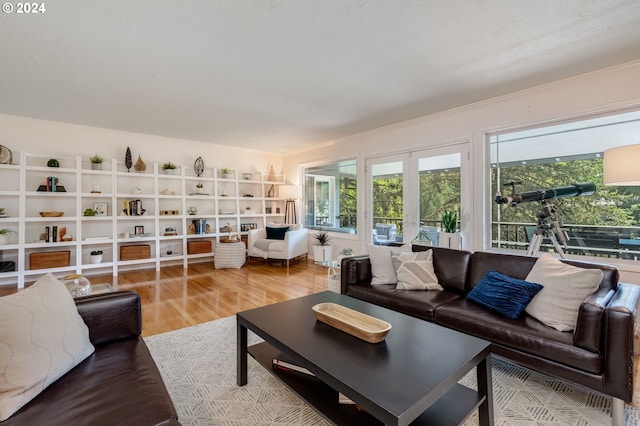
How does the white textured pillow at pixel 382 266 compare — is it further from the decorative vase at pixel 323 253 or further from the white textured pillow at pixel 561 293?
the white textured pillow at pixel 561 293

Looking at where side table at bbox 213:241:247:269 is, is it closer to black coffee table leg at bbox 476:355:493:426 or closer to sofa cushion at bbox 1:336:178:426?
sofa cushion at bbox 1:336:178:426

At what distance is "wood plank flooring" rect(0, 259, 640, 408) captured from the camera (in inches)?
119

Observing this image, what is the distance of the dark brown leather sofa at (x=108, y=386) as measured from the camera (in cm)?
97

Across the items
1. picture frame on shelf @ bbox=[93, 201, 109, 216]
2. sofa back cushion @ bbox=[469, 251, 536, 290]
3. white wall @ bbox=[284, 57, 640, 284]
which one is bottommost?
sofa back cushion @ bbox=[469, 251, 536, 290]

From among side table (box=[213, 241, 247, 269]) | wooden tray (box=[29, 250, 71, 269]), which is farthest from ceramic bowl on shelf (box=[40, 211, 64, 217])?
side table (box=[213, 241, 247, 269])

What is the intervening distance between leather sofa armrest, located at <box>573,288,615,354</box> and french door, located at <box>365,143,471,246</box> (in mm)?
1944

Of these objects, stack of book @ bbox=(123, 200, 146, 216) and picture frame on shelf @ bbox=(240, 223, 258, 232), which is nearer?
stack of book @ bbox=(123, 200, 146, 216)

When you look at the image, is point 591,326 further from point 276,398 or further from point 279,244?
point 279,244

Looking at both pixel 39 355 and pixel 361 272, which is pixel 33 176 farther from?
pixel 361 272

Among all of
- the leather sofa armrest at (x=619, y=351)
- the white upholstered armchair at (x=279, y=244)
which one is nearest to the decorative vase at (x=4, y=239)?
the white upholstered armchair at (x=279, y=244)

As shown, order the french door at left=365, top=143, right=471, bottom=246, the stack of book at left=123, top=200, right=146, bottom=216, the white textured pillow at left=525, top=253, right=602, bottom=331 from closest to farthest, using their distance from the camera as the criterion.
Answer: the white textured pillow at left=525, top=253, right=602, bottom=331
the french door at left=365, top=143, right=471, bottom=246
the stack of book at left=123, top=200, right=146, bottom=216

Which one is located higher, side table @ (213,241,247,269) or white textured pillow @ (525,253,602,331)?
white textured pillow @ (525,253,602,331)

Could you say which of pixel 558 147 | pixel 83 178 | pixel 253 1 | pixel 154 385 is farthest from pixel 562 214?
pixel 83 178

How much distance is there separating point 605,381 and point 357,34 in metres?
2.59
